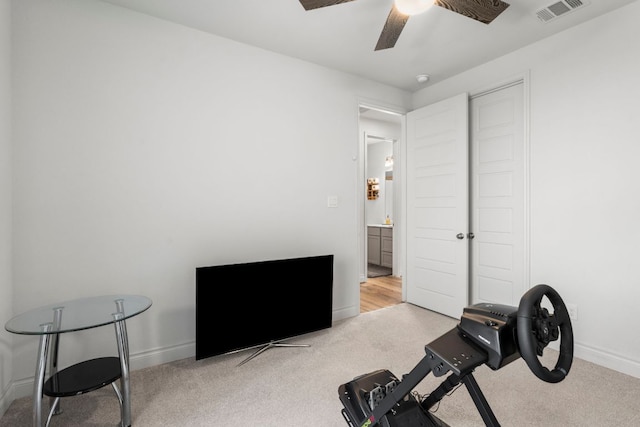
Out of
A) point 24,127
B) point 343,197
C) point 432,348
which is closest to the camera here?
point 432,348

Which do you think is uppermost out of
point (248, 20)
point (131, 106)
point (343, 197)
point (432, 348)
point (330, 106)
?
point (248, 20)

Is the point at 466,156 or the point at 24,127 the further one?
the point at 466,156

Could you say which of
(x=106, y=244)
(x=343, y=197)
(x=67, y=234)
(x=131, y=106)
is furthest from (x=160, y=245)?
(x=343, y=197)

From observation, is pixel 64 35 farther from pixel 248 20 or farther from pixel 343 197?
pixel 343 197

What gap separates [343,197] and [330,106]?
38.2 inches

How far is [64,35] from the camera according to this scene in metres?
2.06

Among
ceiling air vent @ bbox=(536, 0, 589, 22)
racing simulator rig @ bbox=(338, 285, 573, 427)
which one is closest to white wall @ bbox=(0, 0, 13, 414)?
racing simulator rig @ bbox=(338, 285, 573, 427)

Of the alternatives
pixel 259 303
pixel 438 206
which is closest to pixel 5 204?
pixel 259 303

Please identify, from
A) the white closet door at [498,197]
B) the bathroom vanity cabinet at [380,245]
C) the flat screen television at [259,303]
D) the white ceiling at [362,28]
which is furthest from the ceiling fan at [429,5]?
the bathroom vanity cabinet at [380,245]

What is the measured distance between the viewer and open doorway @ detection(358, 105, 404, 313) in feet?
14.4

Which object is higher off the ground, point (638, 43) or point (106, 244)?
point (638, 43)

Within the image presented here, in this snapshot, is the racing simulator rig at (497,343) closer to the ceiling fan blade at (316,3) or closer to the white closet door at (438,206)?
the ceiling fan blade at (316,3)

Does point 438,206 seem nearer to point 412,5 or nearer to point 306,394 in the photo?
point 412,5

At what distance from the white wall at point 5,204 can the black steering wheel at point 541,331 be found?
2638 millimetres
